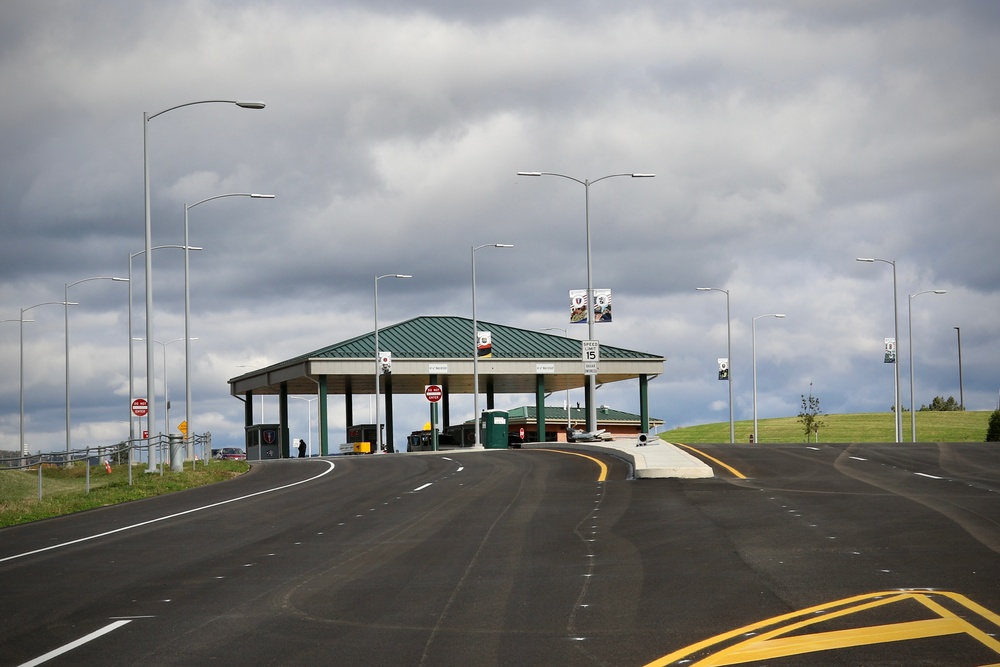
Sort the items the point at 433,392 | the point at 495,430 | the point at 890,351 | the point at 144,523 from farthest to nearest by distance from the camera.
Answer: the point at 890,351, the point at 433,392, the point at 495,430, the point at 144,523

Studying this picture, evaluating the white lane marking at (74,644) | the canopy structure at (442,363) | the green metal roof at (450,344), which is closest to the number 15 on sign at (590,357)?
the canopy structure at (442,363)

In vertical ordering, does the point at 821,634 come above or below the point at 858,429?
above

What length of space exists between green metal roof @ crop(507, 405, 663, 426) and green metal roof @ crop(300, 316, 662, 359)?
26.4m

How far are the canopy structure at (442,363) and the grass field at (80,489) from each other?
27093mm

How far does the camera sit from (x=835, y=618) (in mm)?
10023

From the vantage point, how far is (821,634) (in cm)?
938

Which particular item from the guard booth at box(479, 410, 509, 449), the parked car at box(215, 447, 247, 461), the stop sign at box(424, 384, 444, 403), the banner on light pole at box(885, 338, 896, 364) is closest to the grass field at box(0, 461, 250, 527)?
the stop sign at box(424, 384, 444, 403)

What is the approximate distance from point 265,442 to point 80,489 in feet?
133

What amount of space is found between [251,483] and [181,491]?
90.2 inches

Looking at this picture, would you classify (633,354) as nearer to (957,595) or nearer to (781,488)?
(781,488)

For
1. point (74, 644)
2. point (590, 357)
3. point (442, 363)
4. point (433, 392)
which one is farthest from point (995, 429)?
point (74, 644)

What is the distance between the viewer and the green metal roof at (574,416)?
109000 mm

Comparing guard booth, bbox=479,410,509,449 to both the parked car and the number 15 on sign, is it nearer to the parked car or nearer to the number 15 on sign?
the number 15 on sign

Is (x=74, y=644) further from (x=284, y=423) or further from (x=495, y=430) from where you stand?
(x=284, y=423)
